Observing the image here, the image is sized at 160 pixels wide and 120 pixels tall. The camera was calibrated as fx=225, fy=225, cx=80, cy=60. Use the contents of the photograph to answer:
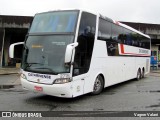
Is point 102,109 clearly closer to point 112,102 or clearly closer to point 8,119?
point 112,102

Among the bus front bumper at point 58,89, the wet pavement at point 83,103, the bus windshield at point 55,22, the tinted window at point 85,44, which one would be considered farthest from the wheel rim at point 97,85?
the bus windshield at point 55,22

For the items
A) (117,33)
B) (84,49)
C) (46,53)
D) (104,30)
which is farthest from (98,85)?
(117,33)

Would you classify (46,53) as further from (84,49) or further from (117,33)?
(117,33)

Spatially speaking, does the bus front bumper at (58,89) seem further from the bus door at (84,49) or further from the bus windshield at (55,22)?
the bus windshield at (55,22)

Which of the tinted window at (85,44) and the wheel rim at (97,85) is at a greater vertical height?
the tinted window at (85,44)

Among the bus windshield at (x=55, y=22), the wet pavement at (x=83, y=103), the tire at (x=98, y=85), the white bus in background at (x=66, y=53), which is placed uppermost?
the bus windshield at (x=55, y=22)

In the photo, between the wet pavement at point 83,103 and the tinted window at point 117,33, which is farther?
the tinted window at point 117,33

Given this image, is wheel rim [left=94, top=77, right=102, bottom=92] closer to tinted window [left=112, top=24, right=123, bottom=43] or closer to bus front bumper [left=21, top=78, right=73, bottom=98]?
bus front bumper [left=21, top=78, right=73, bottom=98]

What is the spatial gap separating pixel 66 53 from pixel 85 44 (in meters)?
1.56

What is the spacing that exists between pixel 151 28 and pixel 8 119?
76.4ft

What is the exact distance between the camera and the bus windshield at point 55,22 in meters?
7.74

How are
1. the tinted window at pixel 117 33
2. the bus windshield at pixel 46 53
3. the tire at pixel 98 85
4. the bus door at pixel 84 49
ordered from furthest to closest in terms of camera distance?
the tinted window at pixel 117 33 < the tire at pixel 98 85 < the bus door at pixel 84 49 < the bus windshield at pixel 46 53

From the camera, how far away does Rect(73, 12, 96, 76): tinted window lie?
25.4 ft

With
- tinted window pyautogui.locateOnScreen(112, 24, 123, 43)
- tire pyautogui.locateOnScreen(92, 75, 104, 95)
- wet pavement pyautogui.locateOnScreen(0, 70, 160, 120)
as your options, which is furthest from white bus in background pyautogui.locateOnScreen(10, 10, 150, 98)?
tinted window pyautogui.locateOnScreen(112, 24, 123, 43)
